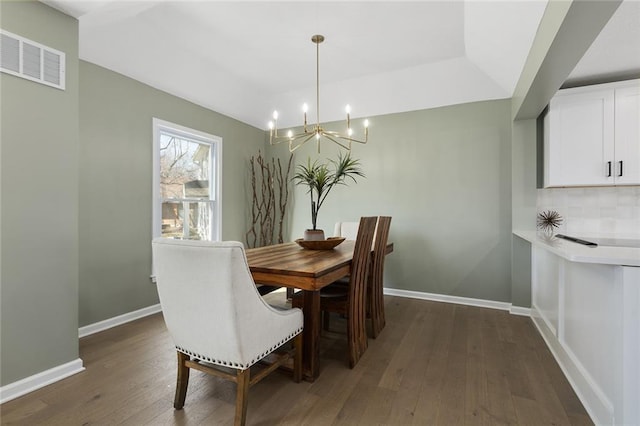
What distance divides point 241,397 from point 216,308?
19.1 inches

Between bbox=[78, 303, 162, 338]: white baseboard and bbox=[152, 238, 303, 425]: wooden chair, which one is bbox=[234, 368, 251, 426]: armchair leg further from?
bbox=[78, 303, 162, 338]: white baseboard

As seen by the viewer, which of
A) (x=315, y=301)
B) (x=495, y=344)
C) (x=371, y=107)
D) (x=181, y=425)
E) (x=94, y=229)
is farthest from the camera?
(x=371, y=107)

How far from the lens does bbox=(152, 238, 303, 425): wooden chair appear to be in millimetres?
1422

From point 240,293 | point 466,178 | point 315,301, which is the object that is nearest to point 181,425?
point 240,293

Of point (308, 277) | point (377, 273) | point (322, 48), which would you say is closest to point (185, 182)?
point (322, 48)

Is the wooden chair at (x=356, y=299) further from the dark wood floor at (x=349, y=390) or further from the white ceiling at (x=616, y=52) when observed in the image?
the white ceiling at (x=616, y=52)

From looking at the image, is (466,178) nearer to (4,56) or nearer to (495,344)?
(495,344)

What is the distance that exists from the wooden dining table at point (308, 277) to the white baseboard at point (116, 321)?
1747mm

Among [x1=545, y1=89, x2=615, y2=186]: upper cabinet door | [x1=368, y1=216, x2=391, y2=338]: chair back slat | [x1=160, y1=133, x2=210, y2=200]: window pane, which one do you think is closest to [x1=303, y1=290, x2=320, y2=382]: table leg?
[x1=368, y1=216, x2=391, y2=338]: chair back slat

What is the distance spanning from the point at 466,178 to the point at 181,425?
3.69 meters

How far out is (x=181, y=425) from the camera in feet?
5.25

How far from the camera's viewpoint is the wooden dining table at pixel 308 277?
180cm

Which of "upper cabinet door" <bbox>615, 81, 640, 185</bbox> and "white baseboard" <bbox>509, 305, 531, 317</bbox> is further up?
"upper cabinet door" <bbox>615, 81, 640, 185</bbox>

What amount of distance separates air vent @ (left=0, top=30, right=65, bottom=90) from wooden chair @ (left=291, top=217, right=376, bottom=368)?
224cm
